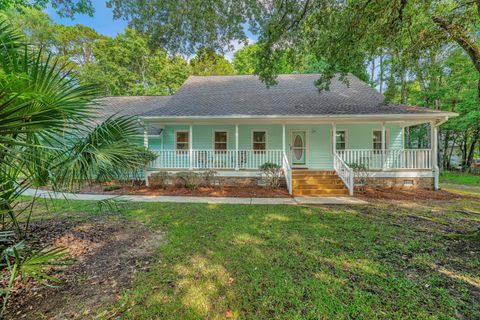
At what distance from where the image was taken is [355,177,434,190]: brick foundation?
360 inches

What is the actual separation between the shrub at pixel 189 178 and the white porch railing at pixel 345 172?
6.28 m

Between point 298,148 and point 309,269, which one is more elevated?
point 298,148

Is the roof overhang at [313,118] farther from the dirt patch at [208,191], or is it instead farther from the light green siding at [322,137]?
the dirt patch at [208,191]

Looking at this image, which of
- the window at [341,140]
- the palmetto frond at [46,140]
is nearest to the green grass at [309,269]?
the palmetto frond at [46,140]

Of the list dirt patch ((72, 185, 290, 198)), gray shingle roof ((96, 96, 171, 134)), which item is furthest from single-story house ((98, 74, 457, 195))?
gray shingle roof ((96, 96, 171, 134))

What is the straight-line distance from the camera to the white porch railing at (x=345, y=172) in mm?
8016

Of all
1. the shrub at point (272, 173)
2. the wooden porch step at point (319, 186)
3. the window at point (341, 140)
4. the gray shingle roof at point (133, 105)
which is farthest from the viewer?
the gray shingle roof at point (133, 105)

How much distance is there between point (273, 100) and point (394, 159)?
6.45 metres

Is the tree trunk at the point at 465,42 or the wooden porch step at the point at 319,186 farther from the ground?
the tree trunk at the point at 465,42

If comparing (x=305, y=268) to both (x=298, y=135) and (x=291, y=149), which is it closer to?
(x=291, y=149)

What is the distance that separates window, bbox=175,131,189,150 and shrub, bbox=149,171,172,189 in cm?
253

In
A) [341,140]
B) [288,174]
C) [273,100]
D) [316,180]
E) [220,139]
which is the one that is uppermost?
[273,100]

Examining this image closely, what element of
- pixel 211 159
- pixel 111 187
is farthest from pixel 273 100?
pixel 111 187

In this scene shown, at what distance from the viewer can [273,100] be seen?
11.2m
